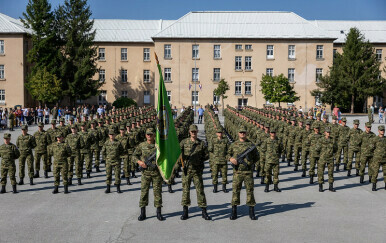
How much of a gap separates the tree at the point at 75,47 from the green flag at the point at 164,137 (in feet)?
138

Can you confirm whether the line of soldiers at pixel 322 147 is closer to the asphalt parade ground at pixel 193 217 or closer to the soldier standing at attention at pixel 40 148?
the asphalt parade ground at pixel 193 217

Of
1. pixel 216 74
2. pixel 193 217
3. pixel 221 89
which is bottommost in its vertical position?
pixel 193 217

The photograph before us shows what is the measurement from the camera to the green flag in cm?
897

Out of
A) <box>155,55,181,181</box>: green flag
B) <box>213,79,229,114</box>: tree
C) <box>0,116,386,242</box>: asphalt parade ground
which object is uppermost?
<box>213,79,229,114</box>: tree

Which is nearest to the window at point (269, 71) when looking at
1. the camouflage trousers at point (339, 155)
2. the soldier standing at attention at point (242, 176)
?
the camouflage trousers at point (339, 155)

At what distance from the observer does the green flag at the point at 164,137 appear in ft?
29.4

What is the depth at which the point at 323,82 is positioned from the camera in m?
53.4

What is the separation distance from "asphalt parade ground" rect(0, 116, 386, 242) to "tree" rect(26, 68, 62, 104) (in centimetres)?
3371

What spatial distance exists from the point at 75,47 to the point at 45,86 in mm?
7182

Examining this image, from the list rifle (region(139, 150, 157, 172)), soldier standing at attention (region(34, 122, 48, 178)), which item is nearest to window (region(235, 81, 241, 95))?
soldier standing at attention (region(34, 122, 48, 178))

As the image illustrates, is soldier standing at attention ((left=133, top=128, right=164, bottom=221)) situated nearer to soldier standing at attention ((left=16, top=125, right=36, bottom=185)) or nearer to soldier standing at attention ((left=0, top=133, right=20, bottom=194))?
soldier standing at attention ((left=0, top=133, right=20, bottom=194))

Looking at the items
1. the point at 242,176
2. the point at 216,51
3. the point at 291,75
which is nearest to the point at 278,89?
the point at 291,75

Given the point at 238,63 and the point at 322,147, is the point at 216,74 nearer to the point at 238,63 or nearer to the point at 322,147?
the point at 238,63

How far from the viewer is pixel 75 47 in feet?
163
